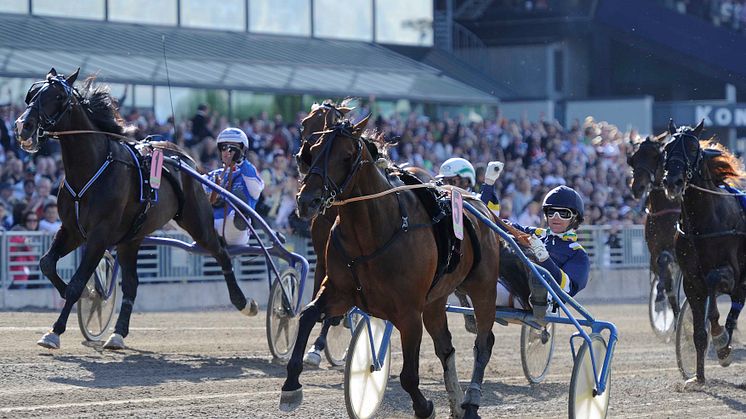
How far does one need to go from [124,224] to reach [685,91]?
24.2 m

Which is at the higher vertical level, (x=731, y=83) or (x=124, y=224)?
(x=731, y=83)

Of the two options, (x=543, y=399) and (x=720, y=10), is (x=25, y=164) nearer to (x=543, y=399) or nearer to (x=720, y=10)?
(x=543, y=399)

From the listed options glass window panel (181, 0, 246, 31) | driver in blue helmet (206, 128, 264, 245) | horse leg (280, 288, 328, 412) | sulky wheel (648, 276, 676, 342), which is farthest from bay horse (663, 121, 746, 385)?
glass window panel (181, 0, 246, 31)

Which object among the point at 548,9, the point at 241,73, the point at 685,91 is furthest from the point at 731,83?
the point at 241,73

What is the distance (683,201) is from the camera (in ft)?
33.9

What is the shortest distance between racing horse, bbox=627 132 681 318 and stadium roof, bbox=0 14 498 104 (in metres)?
7.94

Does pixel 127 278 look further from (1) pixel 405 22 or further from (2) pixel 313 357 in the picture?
(1) pixel 405 22

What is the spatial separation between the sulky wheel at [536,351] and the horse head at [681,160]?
1.38m

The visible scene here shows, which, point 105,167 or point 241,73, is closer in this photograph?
point 105,167

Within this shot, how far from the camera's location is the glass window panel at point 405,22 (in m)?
26.4

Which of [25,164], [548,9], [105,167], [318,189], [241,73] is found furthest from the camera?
[548,9]

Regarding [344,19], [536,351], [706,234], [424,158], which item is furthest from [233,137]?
[344,19]

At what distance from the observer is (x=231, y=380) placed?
934 cm

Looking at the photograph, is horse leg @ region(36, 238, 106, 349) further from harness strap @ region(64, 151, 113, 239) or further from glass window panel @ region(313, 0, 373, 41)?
glass window panel @ region(313, 0, 373, 41)
